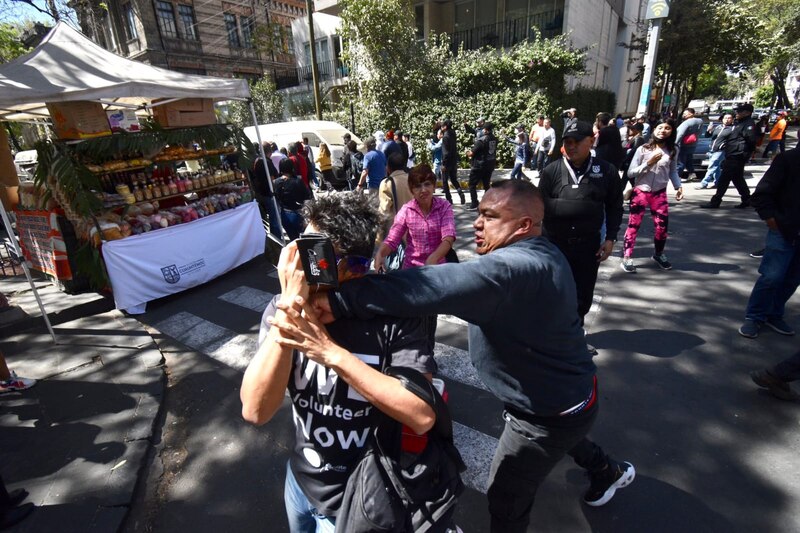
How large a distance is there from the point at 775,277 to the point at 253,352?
5108 mm

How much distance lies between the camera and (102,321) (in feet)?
17.4

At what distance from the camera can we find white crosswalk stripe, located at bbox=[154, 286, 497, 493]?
2770 mm

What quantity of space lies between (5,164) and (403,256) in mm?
6457

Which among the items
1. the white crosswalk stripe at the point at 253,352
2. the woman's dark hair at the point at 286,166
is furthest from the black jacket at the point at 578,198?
the woman's dark hair at the point at 286,166

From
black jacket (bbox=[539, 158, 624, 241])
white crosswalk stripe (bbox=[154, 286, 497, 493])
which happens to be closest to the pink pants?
black jacket (bbox=[539, 158, 624, 241])

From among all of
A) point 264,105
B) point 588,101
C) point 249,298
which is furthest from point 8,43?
point 588,101

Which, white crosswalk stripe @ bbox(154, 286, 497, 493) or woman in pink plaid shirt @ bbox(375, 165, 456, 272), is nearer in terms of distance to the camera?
white crosswalk stripe @ bbox(154, 286, 497, 493)

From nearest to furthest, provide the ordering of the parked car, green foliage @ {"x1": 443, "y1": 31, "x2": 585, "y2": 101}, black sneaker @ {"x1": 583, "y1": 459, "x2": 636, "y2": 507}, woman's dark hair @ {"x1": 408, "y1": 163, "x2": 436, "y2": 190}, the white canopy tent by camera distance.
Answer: black sneaker @ {"x1": 583, "y1": 459, "x2": 636, "y2": 507}
woman's dark hair @ {"x1": 408, "y1": 163, "x2": 436, "y2": 190}
the white canopy tent
the parked car
green foliage @ {"x1": 443, "y1": 31, "x2": 585, "y2": 101}

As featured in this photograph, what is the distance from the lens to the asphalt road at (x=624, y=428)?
7.75 feet

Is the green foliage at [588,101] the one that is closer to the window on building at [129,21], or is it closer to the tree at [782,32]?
the tree at [782,32]

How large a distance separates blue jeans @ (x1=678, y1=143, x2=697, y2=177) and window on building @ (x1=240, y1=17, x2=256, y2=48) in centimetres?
3345

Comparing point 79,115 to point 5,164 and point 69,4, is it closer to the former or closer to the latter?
point 5,164

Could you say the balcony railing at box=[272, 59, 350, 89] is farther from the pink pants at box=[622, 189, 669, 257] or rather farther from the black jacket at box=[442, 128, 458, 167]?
the pink pants at box=[622, 189, 669, 257]

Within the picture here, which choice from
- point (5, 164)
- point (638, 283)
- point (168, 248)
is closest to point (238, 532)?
point (168, 248)
